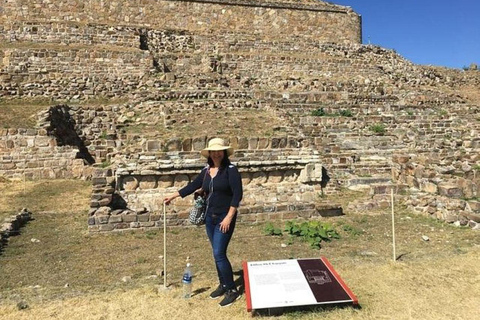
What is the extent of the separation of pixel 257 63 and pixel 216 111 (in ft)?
35.8

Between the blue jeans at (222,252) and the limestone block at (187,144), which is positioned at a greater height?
the limestone block at (187,144)

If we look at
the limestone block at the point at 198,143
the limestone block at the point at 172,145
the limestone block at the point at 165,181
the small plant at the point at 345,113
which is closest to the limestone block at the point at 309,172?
the limestone block at the point at 198,143

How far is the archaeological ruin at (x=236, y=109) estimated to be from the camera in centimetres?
1009

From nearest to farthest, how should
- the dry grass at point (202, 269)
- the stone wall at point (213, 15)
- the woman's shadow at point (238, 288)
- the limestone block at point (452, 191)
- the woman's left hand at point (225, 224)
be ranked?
the dry grass at point (202, 269) < the woman's left hand at point (225, 224) < the woman's shadow at point (238, 288) < the limestone block at point (452, 191) < the stone wall at point (213, 15)

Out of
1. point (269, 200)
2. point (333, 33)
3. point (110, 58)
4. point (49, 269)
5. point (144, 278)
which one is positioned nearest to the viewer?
point (144, 278)

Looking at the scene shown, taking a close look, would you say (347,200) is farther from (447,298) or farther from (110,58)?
(110,58)

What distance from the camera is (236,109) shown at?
1623cm

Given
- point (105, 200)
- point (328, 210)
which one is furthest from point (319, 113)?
point (105, 200)

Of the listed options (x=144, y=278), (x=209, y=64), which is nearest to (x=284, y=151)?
(x=144, y=278)

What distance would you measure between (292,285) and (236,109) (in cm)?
1201

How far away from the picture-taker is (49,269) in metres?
6.34

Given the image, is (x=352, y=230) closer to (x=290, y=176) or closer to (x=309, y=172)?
(x=309, y=172)

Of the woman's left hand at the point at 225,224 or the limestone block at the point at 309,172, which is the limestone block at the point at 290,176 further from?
the woman's left hand at the point at 225,224

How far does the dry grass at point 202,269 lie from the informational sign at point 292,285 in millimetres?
176
